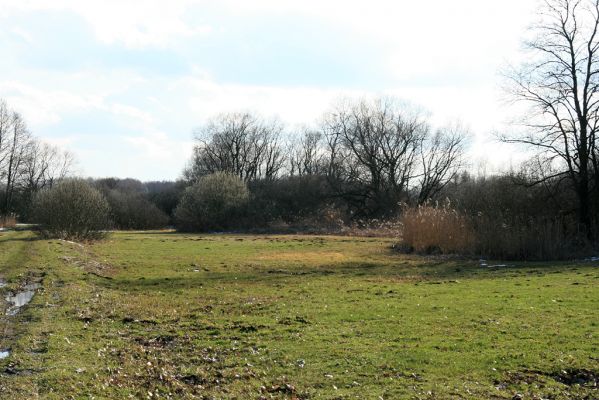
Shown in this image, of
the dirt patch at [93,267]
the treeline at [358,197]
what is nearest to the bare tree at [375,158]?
the treeline at [358,197]

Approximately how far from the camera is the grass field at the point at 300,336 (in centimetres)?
657

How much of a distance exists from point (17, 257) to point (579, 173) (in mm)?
28457

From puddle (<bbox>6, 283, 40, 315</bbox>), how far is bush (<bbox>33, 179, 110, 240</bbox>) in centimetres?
1790

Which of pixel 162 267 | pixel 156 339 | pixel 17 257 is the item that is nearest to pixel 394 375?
pixel 156 339

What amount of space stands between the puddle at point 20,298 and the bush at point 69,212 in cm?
1790

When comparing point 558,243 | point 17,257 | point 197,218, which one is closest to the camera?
Result: point 17,257

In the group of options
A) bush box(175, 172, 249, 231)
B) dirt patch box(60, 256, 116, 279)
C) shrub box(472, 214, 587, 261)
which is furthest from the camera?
bush box(175, 172, 249, 231)

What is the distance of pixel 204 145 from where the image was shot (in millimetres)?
83375

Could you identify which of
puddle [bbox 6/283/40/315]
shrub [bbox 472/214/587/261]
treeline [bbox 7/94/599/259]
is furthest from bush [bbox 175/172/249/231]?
puddle [bbox 6/283/40/315]

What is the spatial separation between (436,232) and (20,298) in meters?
20.3

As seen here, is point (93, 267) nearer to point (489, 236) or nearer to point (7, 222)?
point (489, 236)

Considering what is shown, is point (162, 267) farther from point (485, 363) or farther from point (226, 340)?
point (485, 363)

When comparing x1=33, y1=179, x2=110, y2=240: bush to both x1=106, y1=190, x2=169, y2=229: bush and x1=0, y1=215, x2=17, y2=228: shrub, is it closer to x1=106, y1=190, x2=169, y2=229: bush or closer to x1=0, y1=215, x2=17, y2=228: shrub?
x1=0, y1=215, x2=17, y2=228: shrub

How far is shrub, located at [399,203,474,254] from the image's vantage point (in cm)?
2656
